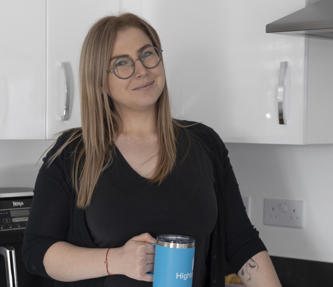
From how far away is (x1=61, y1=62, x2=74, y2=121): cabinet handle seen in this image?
1822 mm

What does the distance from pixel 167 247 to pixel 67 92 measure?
77 cm

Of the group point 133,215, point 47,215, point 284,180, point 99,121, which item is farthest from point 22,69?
point 284,180

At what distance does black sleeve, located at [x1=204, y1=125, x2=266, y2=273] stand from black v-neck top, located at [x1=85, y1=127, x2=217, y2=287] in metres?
0.09

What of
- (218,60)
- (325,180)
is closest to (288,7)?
(218,60)

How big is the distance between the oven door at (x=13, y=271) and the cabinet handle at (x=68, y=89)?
410mm

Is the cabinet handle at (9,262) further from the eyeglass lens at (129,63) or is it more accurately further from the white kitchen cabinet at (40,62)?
the eyeglass lens at (129,63)

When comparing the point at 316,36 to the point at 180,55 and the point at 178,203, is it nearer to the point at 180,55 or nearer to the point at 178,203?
the point at 180,55

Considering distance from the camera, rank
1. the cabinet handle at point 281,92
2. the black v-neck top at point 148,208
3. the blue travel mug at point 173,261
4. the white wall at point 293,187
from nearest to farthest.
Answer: the blue travel mug at point 173,261
the black v-neck top at point 148,208
the cabinet handle at point 281,92
the white wall at point 293,187

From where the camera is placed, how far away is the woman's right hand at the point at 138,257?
130 cm

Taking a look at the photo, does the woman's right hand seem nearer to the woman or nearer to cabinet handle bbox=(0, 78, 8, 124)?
the woman

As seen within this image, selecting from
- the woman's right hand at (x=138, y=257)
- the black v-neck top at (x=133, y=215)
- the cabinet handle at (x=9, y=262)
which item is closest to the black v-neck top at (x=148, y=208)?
the black v-neck top at (x=133, y=215)

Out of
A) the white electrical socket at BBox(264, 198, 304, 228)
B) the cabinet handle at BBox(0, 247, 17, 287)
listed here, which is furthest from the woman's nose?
the white electrical socket at BBox(264, 198, 304, 228)

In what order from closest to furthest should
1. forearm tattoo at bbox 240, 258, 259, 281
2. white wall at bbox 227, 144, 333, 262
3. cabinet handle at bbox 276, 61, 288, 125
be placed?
1. forearm tattoo at bbox 240, 258, 259, 281
2. cabinet handle at bbox 276, 61, 288, 125
3. white wall at bbox 227, 144, 333, 262

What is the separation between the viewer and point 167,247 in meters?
1.22
